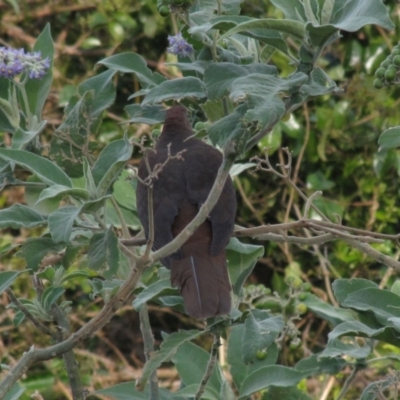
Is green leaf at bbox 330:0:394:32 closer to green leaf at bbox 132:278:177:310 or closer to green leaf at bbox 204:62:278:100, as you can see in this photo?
green leaf at bbox 204:62:278:100

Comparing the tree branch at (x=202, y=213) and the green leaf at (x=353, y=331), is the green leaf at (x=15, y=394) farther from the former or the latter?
the green leaf at (x=353, y=331)

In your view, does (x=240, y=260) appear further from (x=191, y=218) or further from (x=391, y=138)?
(x=391, y=138)

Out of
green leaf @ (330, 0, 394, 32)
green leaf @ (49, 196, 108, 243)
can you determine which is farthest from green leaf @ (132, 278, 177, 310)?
green leaf @ (330, 0, 394, 32)

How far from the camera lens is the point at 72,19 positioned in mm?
4949

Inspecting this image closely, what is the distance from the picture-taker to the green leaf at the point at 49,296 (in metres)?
1.85

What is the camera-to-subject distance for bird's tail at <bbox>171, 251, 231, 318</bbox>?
1806 millimetres

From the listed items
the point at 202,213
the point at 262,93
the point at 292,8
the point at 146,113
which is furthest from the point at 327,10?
the point at 146,113

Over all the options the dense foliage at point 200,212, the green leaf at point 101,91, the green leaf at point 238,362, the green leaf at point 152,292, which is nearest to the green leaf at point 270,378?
the dense foliage at point 200,212

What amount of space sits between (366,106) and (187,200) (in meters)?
2.23

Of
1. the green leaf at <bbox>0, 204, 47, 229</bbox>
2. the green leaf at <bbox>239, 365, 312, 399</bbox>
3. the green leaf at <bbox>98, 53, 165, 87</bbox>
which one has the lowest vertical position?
the green leaf at <bbox>239, 365, 312, 399</bbox>

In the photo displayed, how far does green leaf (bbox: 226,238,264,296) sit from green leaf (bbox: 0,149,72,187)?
50 centimetres

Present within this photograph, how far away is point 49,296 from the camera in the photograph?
6.13 ft

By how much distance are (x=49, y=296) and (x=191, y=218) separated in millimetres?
486

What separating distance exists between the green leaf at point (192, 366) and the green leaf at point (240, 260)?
0.19m
